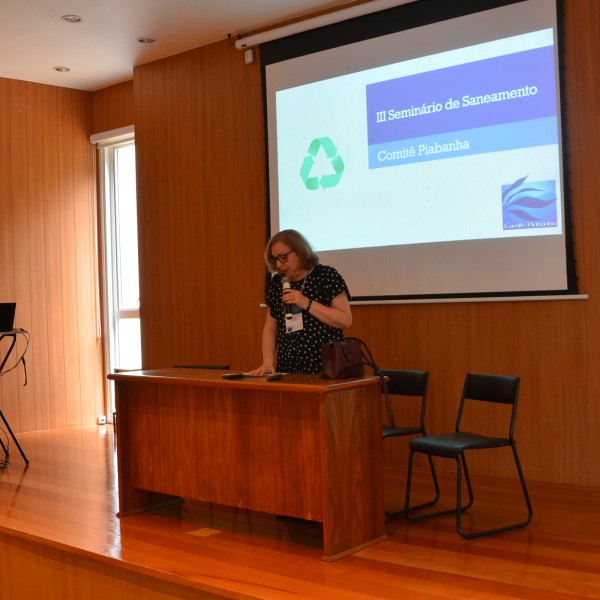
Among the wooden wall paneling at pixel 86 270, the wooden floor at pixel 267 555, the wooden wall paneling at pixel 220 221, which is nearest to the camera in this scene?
the wooden floor at pixel 267 555

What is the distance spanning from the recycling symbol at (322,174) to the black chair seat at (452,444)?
7.56ft

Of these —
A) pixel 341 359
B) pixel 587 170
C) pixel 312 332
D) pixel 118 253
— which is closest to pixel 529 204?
pixel 587 170

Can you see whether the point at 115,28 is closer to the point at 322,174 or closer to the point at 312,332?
the point at 322,174

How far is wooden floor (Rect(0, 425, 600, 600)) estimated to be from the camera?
2994 mm

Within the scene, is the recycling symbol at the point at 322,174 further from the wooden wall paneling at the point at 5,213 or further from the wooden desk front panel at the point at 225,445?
the wooden wall paneling at the point at 5,213

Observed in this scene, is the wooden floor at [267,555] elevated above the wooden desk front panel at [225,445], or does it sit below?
below

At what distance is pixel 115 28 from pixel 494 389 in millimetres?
4011

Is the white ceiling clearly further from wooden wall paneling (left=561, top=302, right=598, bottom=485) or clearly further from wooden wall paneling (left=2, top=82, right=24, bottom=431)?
wooden wall paneling (left=561, top=302, right=598, bottom=485)

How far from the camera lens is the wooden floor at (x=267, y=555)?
9.82 feet

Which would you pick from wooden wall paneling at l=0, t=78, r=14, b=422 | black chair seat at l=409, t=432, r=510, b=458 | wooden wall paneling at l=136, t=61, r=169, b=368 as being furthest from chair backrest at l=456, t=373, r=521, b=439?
wooden wall paneling at l=0, t=78, r=14, b=422

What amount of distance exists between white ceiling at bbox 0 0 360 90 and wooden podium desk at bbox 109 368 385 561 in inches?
111

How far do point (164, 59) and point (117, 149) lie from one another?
1.38m

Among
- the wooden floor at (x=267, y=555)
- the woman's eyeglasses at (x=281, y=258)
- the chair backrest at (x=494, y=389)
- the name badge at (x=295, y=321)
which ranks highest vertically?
the woman's eyeglasses at (x=281, y=258)

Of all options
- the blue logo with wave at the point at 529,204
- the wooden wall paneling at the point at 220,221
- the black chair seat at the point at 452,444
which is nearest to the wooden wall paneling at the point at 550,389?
the blue logo with wave at the point at 529,204
